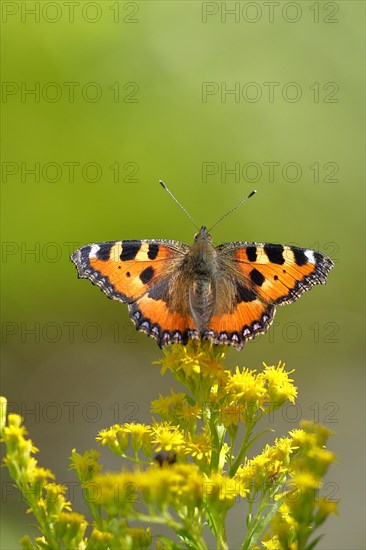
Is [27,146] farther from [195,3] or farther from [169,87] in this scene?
[195,3]

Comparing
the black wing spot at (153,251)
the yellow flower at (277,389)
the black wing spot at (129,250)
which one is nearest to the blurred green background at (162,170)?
the black wing spot at (153,251)

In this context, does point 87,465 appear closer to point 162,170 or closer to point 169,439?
point 169,439

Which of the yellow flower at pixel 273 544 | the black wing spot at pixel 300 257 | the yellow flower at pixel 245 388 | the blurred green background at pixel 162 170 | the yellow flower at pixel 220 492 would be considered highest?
the blurred green background at pixel 162 170

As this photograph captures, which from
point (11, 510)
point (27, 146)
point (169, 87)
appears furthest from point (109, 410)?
point (169, 87)

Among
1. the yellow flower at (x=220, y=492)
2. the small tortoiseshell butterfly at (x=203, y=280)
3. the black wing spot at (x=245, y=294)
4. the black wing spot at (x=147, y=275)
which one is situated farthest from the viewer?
the black wing spot at (x=147, y=275)

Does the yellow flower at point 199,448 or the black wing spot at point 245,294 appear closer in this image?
the yellow flower at point 199,448

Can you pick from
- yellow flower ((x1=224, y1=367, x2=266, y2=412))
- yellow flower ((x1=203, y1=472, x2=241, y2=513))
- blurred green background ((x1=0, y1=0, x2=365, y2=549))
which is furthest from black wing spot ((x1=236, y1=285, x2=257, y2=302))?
blurred green background ((x1=0, y1=0, x2=365, y2=549))

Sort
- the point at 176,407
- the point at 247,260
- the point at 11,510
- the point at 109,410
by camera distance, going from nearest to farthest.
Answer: the point at 176,407 → the point at 247,260 → the point at 11,510 → the point at 109,410

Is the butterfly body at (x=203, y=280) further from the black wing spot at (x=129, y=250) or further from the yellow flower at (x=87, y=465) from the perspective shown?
the yellow flower at (x=87, y=465)
